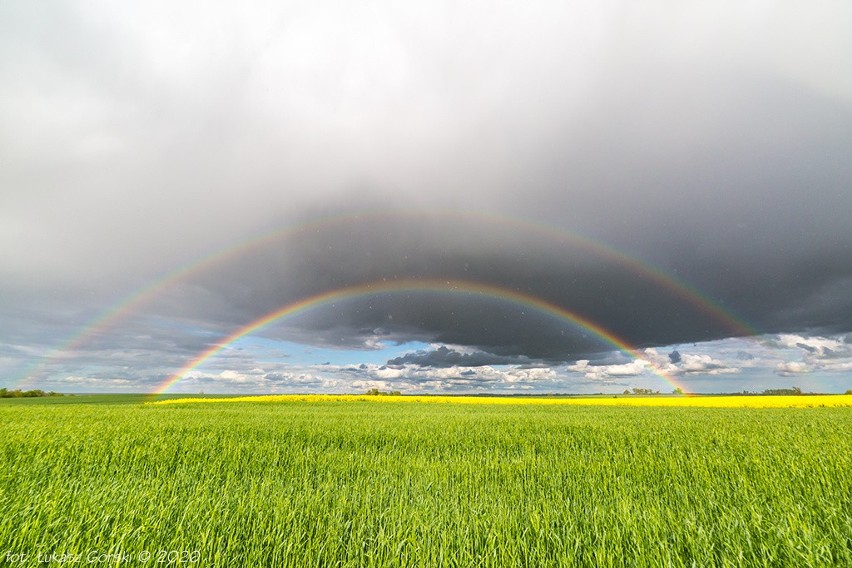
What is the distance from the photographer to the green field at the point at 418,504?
3.92 meters

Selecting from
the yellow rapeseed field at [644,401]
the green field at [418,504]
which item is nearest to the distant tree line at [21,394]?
the yellow rapeseed field at [644,401]

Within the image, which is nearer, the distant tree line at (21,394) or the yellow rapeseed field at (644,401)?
the yellow rapeseed field at (644,401)

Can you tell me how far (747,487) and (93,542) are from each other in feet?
31.6

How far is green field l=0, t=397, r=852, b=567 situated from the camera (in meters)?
3.92

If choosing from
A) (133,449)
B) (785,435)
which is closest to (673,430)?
(785,435)

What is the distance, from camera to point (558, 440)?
41.9 feet

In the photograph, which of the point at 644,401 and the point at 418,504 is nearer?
the point at 418,504

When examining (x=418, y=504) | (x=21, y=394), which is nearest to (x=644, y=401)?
(x=418, y=504)

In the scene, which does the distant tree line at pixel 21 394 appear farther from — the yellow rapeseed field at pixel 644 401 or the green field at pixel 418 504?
the green field at pixel 418 504

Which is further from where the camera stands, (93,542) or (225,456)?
(225,456)

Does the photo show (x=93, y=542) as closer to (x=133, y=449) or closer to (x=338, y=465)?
(x=338, y=465)

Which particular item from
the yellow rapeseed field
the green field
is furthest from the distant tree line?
the green field

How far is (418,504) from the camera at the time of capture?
548 centimetres

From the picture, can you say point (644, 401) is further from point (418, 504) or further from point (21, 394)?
point (21, 394)
